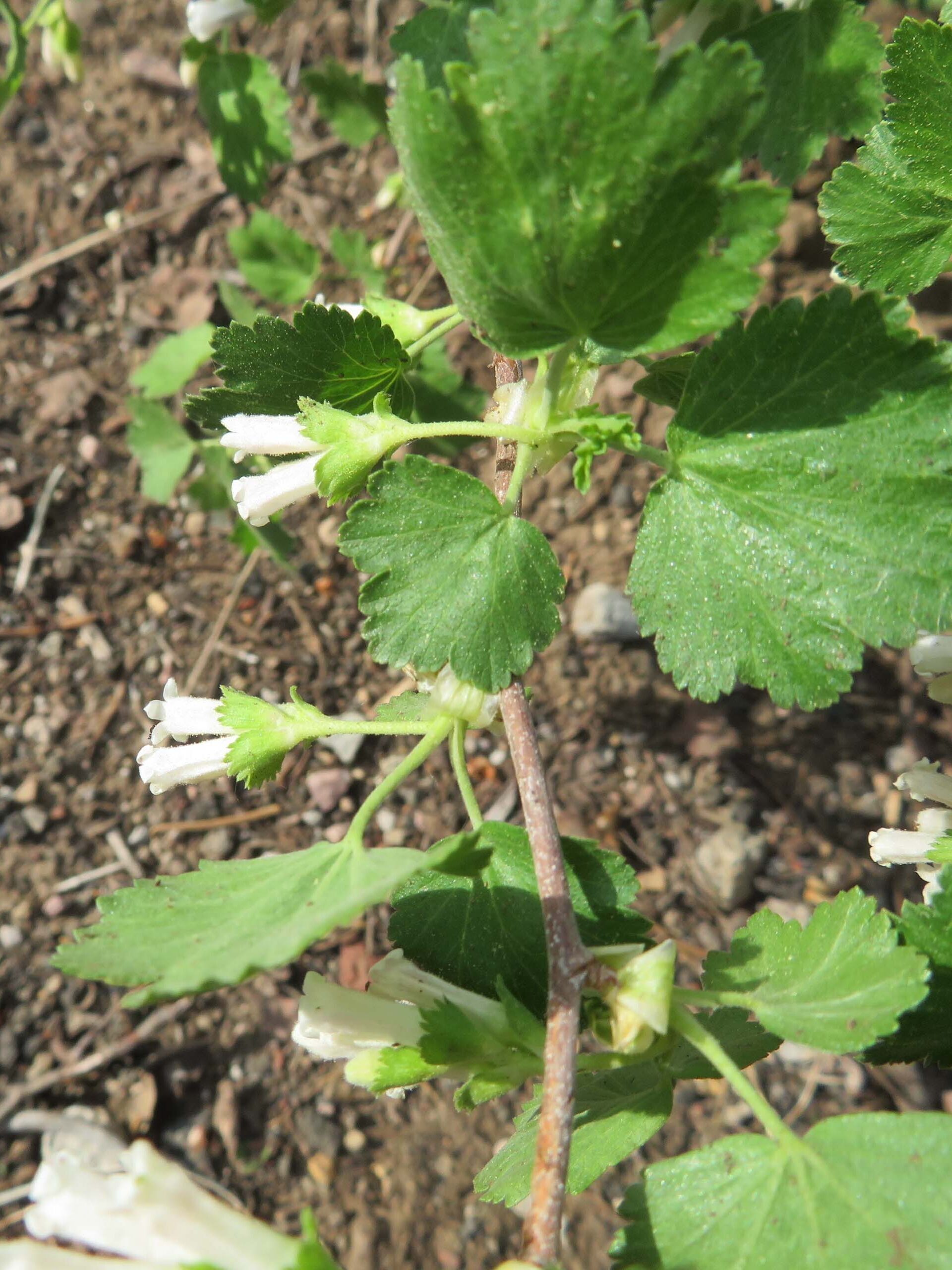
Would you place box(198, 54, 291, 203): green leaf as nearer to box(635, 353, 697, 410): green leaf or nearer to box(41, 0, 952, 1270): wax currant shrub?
box(41, 0, 952, 1270): wax currant shrub

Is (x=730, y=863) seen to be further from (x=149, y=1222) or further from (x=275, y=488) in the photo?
(x=149, y=1222)

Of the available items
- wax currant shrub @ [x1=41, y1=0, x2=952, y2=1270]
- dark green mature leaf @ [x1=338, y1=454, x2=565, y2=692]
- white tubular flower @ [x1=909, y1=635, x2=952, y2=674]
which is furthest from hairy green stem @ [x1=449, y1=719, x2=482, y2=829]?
white tubular flower @ [x1=909, y1=635, x2=952, y2=674]

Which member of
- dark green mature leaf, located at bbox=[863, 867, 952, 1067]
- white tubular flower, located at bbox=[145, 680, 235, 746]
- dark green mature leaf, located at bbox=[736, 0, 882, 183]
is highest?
dark green mature leaf, located at bbox=[736, 0, 882, 183]

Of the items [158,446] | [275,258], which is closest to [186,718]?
[158,446]

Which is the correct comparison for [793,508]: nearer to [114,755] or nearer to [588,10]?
[588,10]

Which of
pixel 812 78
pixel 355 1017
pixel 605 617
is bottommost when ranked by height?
pixel 605 617

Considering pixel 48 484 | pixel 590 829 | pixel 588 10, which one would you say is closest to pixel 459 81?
pixel 588 10
